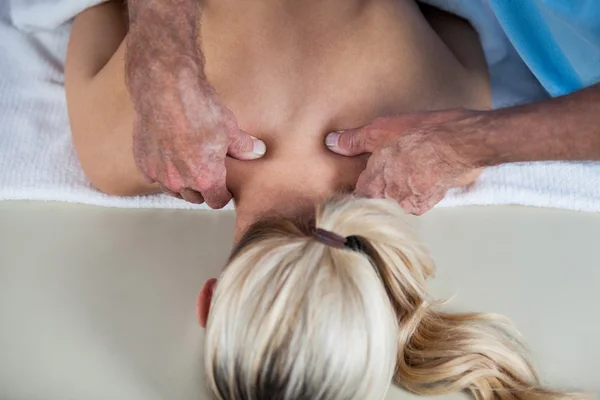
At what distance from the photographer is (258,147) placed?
3.40ft

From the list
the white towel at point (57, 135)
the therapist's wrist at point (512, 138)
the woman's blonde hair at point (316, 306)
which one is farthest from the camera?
the white towel at point (57, 135)

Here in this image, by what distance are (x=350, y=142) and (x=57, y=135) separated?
26.8 inches

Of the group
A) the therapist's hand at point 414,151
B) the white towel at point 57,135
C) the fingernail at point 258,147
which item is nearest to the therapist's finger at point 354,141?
the therapist's hand at point 414,151

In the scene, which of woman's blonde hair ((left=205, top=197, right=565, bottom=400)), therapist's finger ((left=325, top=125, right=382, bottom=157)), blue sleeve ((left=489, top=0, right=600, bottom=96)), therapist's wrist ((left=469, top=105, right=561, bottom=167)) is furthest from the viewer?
blue sleeve ((left=489, top=0, right=600, bottom=96))

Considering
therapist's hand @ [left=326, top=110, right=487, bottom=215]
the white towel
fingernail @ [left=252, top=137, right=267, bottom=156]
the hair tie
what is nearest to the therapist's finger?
therapist's hand @ [left=326, top=110, right=487, bottom=215]

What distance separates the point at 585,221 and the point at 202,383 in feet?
2.62

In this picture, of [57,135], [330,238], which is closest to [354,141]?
[330,238]

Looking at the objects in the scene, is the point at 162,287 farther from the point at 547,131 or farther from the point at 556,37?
the point at 556,37

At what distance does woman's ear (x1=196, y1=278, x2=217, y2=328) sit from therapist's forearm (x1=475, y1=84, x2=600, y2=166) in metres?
0.45

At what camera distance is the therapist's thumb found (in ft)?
3.34

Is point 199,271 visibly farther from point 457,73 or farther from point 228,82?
point 457,73

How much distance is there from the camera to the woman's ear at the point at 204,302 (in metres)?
0.98

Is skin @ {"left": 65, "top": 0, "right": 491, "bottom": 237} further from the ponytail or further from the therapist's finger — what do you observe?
the ponytail

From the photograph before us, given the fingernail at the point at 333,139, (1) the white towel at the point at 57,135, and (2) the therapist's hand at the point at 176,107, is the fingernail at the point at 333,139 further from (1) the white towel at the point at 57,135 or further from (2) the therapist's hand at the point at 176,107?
(1) the white towel at the point at 57,135
